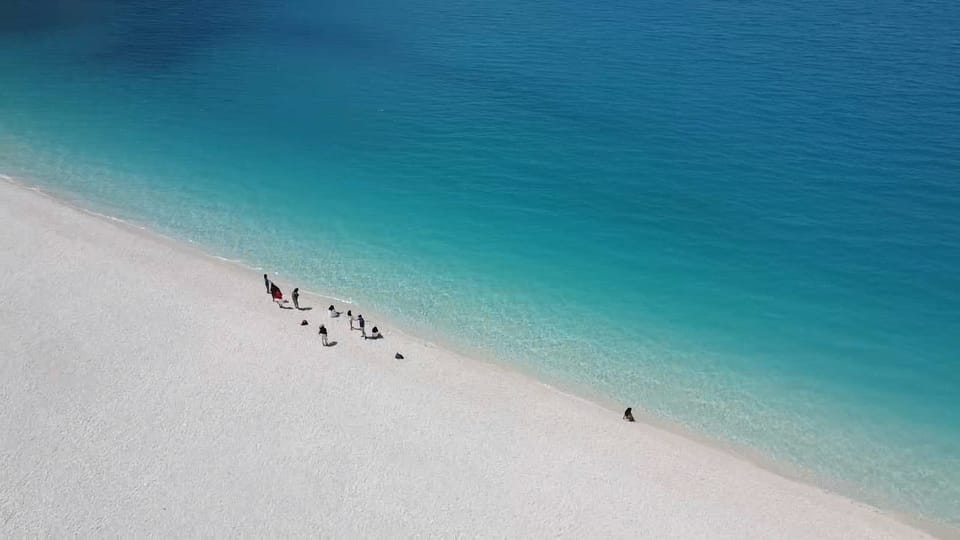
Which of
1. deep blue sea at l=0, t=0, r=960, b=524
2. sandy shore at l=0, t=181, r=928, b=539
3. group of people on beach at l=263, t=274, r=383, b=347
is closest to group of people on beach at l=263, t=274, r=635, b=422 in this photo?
group of people on beach at l=263, t=274, r=383, b=347

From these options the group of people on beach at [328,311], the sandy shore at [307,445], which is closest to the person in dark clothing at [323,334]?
the group of people on beach at [328,311]

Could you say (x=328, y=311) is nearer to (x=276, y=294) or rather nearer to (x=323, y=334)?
(x=276, y=294)

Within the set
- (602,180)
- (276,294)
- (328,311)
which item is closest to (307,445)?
(328,311)

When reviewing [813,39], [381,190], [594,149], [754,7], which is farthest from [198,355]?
[754,7]

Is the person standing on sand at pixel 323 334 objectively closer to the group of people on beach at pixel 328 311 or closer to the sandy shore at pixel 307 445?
the group of people on beach at pixel 328 311

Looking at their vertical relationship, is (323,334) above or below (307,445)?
above

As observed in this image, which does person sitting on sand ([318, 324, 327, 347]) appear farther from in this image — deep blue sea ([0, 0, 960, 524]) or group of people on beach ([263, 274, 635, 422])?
deep blue sea ([0, 0, 960, 524])

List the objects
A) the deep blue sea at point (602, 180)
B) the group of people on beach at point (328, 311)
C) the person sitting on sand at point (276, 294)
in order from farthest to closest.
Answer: the person sitting on sand at point (276, 294) < the group of people on beach at point (328, 311) < the deep blue sea at point (602, 180)
